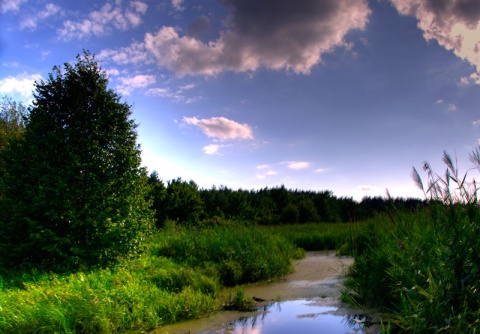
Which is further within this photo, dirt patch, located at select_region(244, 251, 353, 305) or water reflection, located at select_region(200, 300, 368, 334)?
dirt patch, located at select_region(244, 251, 353, 305)

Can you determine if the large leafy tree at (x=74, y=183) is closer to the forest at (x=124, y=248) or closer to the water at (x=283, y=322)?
the forest at (x=124, y=248)

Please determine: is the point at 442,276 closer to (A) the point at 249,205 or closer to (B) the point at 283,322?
(B) the point at 283,322

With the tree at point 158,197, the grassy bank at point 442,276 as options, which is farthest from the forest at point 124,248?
the tree at point 158,197

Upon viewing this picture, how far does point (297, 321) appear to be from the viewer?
586cm

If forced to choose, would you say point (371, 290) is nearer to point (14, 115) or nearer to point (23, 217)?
point (23, 217)

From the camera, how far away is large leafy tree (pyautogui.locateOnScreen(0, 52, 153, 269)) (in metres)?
8.37

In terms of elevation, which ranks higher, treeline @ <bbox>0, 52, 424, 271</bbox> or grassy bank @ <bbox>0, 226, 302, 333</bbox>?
treeline @ <bbox>0, 52, 424, 271</bbox>

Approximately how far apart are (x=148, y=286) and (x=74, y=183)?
10.1ft

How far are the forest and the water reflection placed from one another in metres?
0.42

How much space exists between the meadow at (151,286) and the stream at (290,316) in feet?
1.25

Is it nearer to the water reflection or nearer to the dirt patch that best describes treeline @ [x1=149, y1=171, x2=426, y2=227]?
the dirt patch

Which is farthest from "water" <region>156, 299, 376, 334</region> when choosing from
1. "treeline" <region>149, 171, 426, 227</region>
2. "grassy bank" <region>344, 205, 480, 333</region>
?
"treeline" <region>149, 171, 426, 227</region>

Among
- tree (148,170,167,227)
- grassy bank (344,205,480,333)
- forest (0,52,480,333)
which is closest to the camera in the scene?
grassy bank (344,205,480,333)

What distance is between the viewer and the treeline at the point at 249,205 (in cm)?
1644
